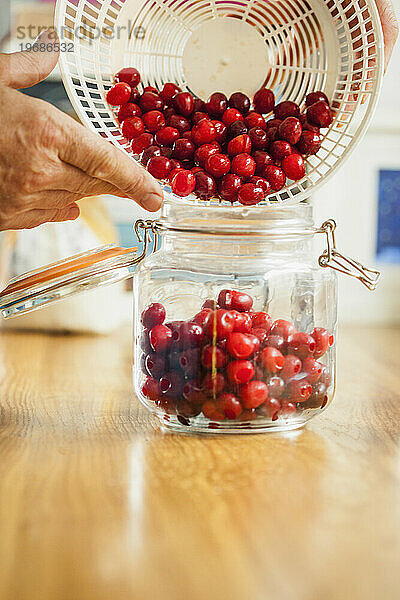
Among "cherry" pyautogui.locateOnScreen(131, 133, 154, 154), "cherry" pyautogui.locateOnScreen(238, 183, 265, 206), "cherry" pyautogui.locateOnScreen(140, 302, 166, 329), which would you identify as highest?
"cherry" pyautogui.locateOnScreen(131, 133, 154, 154)

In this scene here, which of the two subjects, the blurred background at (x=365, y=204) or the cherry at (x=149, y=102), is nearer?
the cherry at (x=149, y=102)

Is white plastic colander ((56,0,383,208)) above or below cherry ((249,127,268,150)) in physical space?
above

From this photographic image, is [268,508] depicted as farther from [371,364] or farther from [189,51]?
[371,364]

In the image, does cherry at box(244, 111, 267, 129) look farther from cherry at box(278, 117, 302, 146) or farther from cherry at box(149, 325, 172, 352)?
cherry at box(149, 325, 172, 352)

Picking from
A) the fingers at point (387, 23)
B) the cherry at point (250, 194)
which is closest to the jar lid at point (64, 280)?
the cherry at point (250, 194)

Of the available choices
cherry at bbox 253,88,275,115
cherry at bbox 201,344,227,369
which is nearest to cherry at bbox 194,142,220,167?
cherry at bbox 253,88,275,115

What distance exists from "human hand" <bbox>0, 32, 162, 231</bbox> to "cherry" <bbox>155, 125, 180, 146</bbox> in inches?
3.4

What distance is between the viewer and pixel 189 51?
0.95 metres

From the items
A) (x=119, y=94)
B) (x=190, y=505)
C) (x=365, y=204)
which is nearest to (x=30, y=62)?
(x=119, y=94)

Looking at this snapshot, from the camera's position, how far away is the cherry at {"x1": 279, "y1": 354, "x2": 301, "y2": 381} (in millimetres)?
784

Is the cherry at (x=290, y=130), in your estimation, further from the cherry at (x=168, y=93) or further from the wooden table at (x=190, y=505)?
the wooden table at (x=190, y=505)

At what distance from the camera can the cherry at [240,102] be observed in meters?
0.89

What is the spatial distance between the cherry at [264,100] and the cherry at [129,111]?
138mm

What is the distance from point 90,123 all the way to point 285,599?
0.57 meters
